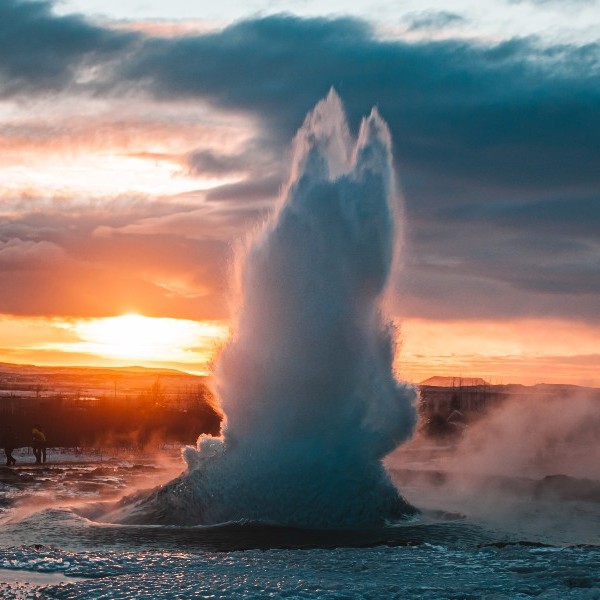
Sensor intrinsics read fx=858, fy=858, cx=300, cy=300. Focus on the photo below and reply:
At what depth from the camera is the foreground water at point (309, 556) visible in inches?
444

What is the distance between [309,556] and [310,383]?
4326 millimetres

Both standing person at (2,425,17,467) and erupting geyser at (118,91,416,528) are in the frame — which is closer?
erupting geyser at (118,91,416,528)

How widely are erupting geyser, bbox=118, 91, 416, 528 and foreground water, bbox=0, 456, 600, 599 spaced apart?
0.90 meters

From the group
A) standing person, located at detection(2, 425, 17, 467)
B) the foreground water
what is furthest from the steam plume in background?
standing person, located at detection(2, 425, 17, 467)

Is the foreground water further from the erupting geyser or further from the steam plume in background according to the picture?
the steam plume in background

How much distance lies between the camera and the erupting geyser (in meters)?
16.5

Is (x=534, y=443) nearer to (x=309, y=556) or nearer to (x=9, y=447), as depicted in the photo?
(x=9, y=447)

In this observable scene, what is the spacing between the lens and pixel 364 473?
1681 cm

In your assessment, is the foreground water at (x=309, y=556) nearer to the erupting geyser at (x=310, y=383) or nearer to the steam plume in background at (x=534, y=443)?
the erupting geyser at (x=310, y=383)

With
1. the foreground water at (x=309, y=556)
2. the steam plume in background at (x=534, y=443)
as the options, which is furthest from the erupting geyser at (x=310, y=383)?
the steam plume in background at (x=534, y=443)

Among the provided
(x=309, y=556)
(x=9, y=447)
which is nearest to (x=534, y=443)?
(x=9, y=447)

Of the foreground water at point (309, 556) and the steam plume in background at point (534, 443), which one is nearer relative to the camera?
the foreground water at point (309, 556)

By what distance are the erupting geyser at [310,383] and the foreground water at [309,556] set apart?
898mm

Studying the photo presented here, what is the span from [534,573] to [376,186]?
28.7ft
